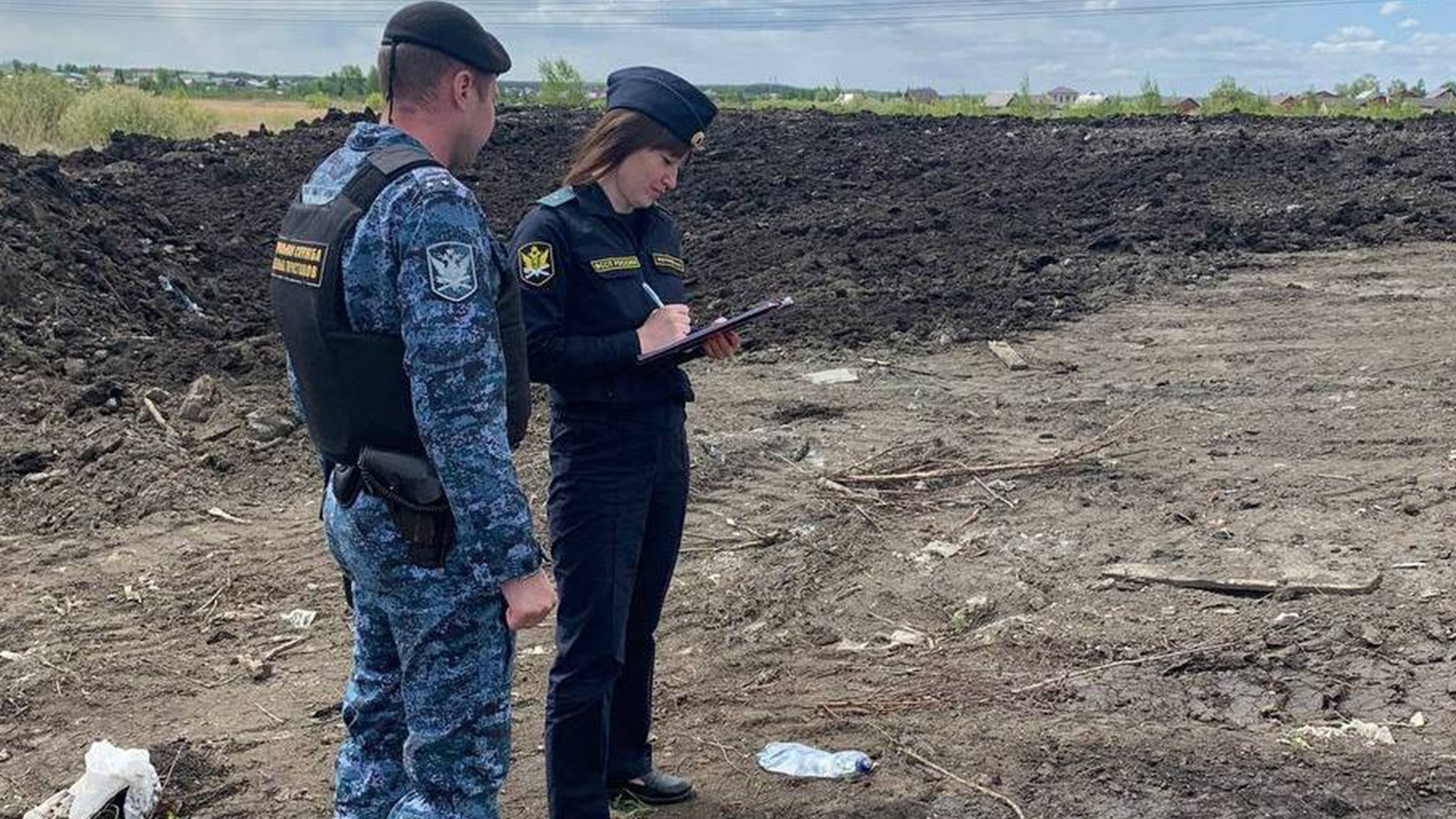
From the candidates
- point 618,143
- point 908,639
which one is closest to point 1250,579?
point 908,639

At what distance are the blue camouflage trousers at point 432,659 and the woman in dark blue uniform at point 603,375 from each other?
50 cm

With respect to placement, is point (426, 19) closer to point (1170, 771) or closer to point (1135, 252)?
point (1170, 771)

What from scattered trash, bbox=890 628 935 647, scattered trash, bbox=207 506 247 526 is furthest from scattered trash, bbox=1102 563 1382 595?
scattered trash, bbox=207 506 247 526

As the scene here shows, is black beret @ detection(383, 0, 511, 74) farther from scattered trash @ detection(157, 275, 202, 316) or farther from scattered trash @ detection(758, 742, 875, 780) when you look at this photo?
scattered trash @ detection(157, 275, 202, 316)

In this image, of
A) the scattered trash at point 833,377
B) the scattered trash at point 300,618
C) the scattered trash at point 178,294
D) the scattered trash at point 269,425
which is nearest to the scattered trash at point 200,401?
the scattered trash at point 269,425

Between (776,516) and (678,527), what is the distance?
275cm

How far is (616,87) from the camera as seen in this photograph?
3.09 metres

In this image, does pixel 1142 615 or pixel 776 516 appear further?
pixel 776 516

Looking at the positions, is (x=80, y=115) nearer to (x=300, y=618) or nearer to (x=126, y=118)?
(x=126, y=118)

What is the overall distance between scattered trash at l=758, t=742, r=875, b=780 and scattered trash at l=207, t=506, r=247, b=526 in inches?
139

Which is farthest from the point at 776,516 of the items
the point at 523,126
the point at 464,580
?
the point at 523,126

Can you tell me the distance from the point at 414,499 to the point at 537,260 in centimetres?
83

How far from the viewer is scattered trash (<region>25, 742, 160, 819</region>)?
11.5 ft

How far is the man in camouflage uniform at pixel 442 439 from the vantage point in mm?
2230
